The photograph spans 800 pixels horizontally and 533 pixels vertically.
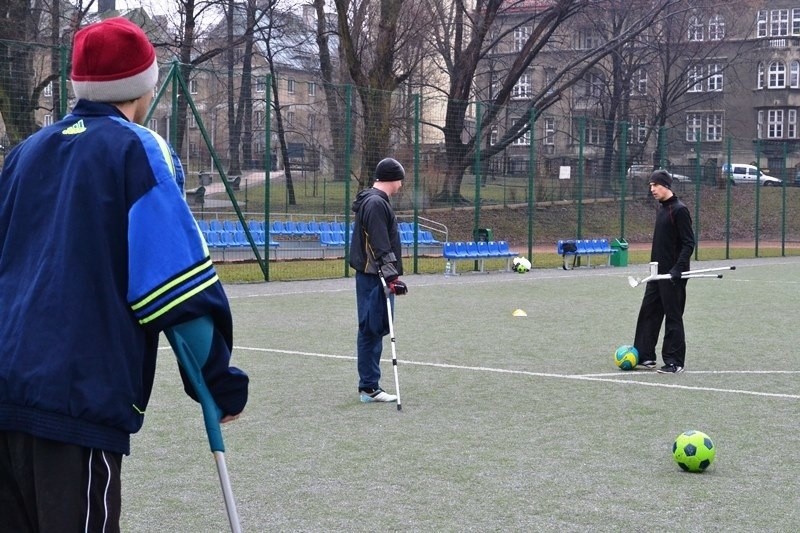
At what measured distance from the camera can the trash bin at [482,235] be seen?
24641mm

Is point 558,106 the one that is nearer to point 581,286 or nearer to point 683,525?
point 581,286

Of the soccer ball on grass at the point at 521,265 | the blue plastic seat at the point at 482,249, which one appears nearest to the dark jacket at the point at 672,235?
the blue plastic seat at the point at 482,249

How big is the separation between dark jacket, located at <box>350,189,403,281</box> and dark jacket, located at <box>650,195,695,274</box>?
308 cm

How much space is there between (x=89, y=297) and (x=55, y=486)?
0.48m

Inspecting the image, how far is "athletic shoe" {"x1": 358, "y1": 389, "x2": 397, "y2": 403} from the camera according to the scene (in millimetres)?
8688

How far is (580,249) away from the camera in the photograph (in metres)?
26.1

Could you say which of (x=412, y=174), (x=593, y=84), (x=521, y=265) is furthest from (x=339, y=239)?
(x=593, y=84)

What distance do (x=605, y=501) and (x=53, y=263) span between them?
3.81 meters

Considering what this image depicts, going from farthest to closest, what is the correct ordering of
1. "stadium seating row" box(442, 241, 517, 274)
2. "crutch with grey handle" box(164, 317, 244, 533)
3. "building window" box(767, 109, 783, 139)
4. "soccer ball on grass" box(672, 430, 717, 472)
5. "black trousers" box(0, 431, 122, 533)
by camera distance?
"building window" box(767, 109, 783, 139) → "stadium seating row" box(442, 241, 517, 274) → "soccer ball on grass" box(672, 430, 717, 472) → "crutch with grey handle" box(164, 317, 244, 533) → "black trousers" box(0, 431, 122, 533)

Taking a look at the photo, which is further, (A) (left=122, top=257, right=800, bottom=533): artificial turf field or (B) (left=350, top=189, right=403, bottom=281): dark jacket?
(B) (left=350, top=189, right=403, bottom=281): dark jacket

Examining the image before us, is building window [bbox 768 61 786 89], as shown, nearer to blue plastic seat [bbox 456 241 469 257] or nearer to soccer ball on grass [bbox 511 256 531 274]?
soccer ball on grass [bbox 511 256 531 274]

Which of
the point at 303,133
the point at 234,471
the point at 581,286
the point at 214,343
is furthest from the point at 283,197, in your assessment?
the point at 214,343

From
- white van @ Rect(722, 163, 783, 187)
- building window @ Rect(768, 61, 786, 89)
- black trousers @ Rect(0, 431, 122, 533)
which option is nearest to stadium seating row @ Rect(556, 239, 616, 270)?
white van @ Rect(722, 163, 783, 187)

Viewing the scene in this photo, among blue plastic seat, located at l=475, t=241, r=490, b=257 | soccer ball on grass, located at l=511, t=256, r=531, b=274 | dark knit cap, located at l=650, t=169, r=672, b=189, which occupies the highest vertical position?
dark knit cap, located at l=650, t=169, r=672, b=189
